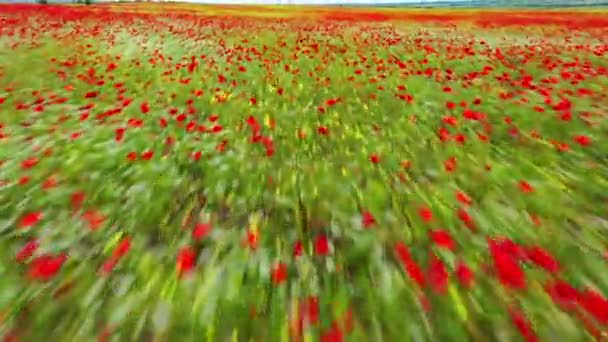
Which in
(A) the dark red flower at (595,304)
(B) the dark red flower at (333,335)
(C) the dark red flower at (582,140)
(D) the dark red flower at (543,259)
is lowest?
(B) the dark red flower at (333,335)

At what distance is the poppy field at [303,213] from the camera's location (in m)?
3.23

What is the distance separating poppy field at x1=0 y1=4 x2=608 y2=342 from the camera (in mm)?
3229

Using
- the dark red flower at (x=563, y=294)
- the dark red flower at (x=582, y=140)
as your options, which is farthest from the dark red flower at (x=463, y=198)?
the dark red flower at (x=582, y=140)

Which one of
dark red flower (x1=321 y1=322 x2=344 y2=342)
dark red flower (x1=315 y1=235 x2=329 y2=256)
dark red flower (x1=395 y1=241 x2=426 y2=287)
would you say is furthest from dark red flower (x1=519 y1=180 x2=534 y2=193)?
dark red flower (x1=321 y1=322 x2=344 y2=342)

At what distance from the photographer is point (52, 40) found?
59.7ft

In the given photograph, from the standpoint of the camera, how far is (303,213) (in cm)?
479

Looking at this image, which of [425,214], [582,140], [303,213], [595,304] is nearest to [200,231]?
[303,213]

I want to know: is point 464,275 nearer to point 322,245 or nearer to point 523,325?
point 523,325

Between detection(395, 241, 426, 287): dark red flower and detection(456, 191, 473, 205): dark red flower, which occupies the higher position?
detection(456, 191, 473, 205): dark red flower

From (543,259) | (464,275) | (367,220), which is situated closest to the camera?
(464,275)

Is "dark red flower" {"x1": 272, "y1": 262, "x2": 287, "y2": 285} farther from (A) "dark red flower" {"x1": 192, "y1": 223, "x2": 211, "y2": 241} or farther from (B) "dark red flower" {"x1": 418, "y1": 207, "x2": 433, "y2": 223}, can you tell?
(B) "dark red flower" {"x1": 418, "y1": 207, "x2": 433, "y2": 223}

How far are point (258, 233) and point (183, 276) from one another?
3.47 feet

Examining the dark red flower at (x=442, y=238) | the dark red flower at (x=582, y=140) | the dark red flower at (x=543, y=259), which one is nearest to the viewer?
the dark red flower at (x=543, y=259)

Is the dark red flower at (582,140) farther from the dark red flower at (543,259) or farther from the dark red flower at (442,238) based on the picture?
the dark red flower at (442,238)
